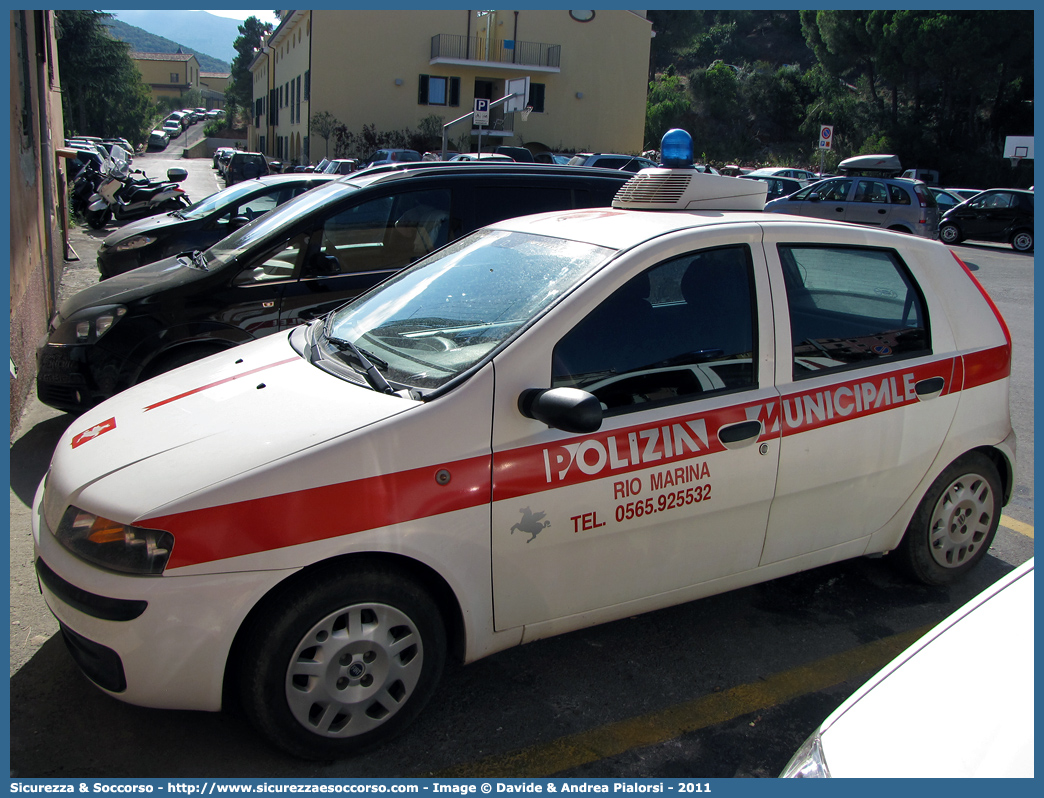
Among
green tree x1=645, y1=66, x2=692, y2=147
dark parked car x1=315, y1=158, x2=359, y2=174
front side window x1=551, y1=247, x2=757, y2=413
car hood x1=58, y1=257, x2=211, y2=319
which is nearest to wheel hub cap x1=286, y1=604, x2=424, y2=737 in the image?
front side window x1=551, y1=247, x2=757, y2=413

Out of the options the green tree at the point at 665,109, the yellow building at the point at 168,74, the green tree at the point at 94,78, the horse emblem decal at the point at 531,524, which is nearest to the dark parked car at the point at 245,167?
the green tree at the point at 94,78

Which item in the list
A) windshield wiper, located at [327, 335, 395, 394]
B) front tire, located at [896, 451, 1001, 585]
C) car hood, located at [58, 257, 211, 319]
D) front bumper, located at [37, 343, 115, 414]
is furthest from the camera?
car hood, located at [58, 257, 211, 319]

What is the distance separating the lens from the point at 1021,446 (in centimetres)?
583

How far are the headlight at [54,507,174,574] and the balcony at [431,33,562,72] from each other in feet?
127

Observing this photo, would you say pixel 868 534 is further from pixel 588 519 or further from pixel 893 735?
pixel 893 735

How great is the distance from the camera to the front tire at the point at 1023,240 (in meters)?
21.6

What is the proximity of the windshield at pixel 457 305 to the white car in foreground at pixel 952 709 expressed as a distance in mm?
1516

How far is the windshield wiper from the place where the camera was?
2.77m

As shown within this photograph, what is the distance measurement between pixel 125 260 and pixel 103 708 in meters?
7.13

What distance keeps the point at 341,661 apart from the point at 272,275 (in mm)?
3371

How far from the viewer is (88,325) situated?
5082mm

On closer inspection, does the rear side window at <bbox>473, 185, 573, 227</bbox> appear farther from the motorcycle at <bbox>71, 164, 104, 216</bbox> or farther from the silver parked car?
the motorcycle at <bbox>71, 164, 104, 216</bbox>

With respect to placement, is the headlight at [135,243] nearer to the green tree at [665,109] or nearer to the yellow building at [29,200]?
the yellow building at [29,200]

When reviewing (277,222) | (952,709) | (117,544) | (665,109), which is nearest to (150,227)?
(277,222)
